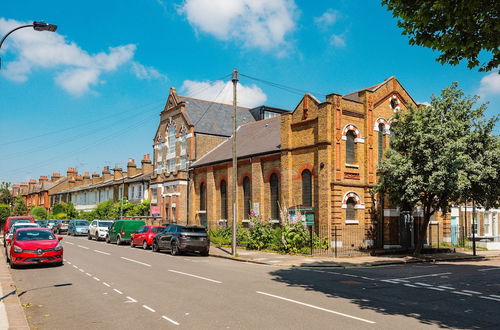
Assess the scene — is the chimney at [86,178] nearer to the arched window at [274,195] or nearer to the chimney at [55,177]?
the chimney at [55,177]

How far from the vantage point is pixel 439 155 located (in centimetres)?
2352

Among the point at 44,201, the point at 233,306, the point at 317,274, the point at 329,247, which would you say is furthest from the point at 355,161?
the point at 44,201

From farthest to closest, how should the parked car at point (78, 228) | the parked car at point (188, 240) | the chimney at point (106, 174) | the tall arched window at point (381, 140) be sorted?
the chimney at point (106, 174), the parked car at point (78, 228), the tall arched window at point (381, 140), the parked car at point (188, 240)

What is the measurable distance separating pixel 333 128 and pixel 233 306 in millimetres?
18595

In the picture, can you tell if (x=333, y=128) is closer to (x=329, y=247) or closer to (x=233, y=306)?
(x=329, y=247)

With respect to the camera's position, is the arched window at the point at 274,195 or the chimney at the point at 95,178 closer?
the arched window at the point at 274,195

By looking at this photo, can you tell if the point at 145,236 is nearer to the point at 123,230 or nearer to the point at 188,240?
the point at 123,230

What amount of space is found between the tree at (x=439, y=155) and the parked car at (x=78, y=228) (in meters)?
34.3

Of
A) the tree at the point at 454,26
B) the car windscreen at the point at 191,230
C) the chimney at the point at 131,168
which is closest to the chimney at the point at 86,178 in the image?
the chimney at the point at 131,168

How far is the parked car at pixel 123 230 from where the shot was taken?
3368 cm

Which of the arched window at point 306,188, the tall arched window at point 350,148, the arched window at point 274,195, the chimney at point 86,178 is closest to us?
the tall arched window at point 350,148

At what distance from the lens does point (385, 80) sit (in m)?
30.6

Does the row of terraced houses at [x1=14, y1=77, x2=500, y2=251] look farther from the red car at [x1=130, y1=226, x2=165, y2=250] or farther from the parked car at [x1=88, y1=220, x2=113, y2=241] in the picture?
the red car at [x1=130, y1=226, x2=165, y2=250]

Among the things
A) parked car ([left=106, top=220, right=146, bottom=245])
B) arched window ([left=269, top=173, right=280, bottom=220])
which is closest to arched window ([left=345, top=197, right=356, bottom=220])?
arched window ([left=269, top=173, right=280, bottom=220])
